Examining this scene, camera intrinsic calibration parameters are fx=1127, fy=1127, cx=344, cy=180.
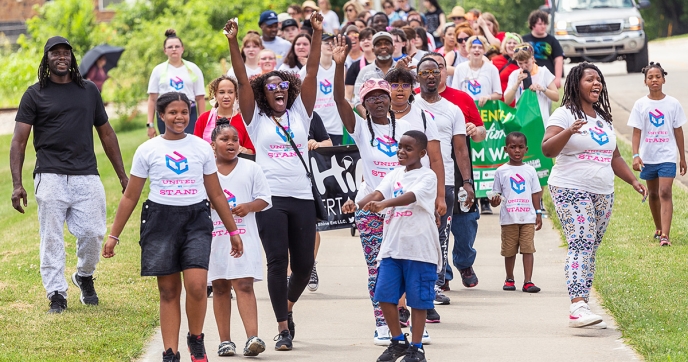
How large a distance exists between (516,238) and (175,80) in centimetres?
488

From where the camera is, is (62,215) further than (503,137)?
No

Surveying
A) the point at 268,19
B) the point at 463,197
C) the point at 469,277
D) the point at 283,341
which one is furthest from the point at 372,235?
the point at 268,19

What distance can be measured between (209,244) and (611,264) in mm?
4487

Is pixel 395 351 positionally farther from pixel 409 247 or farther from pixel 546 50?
pixel 546 50

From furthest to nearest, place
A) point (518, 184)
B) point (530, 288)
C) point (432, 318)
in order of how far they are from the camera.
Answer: point (518, 184) < point (530, 288) < point (432, 318)

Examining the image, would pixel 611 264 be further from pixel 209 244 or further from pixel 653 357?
pixel 209 244

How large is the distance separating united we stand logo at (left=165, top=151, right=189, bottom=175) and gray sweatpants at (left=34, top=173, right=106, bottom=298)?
206 cm

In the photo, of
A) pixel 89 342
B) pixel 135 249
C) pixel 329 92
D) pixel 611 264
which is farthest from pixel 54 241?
pixel 611 264

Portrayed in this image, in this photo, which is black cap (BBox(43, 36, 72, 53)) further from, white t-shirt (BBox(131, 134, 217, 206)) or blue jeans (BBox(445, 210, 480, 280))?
blue jeans (BBox(445, 210, 480, 280))

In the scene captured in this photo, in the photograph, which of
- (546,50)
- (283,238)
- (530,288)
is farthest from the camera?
(546,50)

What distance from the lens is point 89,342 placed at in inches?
291

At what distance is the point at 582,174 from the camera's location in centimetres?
784

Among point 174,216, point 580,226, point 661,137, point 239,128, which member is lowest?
point 580,226

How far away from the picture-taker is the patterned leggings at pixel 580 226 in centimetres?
785
